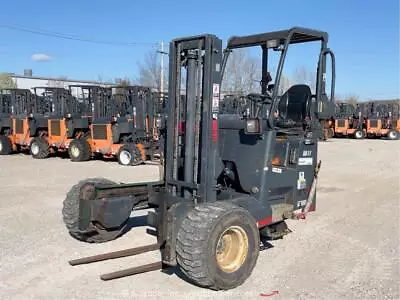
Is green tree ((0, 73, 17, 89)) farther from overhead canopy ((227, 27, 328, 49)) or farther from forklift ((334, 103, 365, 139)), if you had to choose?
overhead canopy ((227, 27, 328, 49))

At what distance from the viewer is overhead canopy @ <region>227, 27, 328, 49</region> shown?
5.73 meters

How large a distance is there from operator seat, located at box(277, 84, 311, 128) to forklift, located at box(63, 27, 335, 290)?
0.13 metres

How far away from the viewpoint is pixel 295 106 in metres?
6.44

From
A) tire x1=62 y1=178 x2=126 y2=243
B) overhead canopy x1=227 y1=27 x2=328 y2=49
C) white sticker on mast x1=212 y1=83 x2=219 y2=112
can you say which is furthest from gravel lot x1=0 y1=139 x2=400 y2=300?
overhead canopy x1=227 y1=27 x2=328 y2=49

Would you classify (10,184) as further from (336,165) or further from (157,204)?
(336,165)

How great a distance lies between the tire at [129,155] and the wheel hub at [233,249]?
1040 cm

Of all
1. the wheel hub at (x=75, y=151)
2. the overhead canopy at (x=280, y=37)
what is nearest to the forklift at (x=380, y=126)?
the wheel hub at (x=75, y=151)

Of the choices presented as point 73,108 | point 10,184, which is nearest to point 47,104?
point 73,108

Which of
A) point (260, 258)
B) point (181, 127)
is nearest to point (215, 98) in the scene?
point (181, 127)

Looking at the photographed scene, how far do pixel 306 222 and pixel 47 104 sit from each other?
15421mm

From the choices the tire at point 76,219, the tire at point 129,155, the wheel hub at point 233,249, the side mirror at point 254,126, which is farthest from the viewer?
the tire at point 129,155

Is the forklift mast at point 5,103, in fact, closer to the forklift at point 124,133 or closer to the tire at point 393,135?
the forklift at point 124,133

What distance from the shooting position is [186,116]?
5289mm

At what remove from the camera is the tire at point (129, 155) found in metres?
14.9
